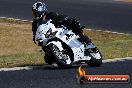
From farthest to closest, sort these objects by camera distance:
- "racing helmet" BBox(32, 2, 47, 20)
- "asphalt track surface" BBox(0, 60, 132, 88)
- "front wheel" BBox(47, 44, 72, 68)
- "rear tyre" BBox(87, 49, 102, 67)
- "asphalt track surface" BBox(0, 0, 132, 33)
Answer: "asphalt track surface" BBox(0, 0, 132, 33), "rear tyre" BBox(87, 49, 102, 67), "racing helmet" BBox(32, 2, 47, 20), "front wheel" BBox(47, 44, 72, 68), "asphalt track surface" BBox(0, 60, 132, 88)

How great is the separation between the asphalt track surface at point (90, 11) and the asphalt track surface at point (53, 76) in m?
11.7

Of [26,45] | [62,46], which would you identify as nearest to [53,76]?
[62,46]

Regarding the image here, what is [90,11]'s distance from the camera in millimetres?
31344

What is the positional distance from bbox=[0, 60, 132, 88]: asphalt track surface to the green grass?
161 cm

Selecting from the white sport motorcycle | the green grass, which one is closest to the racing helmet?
the white sport motorcycle

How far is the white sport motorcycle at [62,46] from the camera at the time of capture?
500 inches

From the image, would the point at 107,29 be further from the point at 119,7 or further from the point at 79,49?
the point at 79,49

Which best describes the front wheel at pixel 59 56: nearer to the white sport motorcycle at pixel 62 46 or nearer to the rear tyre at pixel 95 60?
the white sport motorcycle at pixel 62 46

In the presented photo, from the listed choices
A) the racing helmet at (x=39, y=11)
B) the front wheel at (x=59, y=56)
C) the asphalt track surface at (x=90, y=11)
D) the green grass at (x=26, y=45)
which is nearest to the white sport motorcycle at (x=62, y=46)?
the front wheel at (x=59, y=56)

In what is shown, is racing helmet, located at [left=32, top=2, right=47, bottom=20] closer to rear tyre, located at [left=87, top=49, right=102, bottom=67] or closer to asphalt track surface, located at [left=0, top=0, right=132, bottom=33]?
rear tyre, located at [left=87, top=49, right=102, bottom=67]

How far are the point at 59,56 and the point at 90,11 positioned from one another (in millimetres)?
18835

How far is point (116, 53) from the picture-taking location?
15906mm

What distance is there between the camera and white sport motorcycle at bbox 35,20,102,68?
12695 mm

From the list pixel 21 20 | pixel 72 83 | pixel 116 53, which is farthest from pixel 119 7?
pixel 72 83
